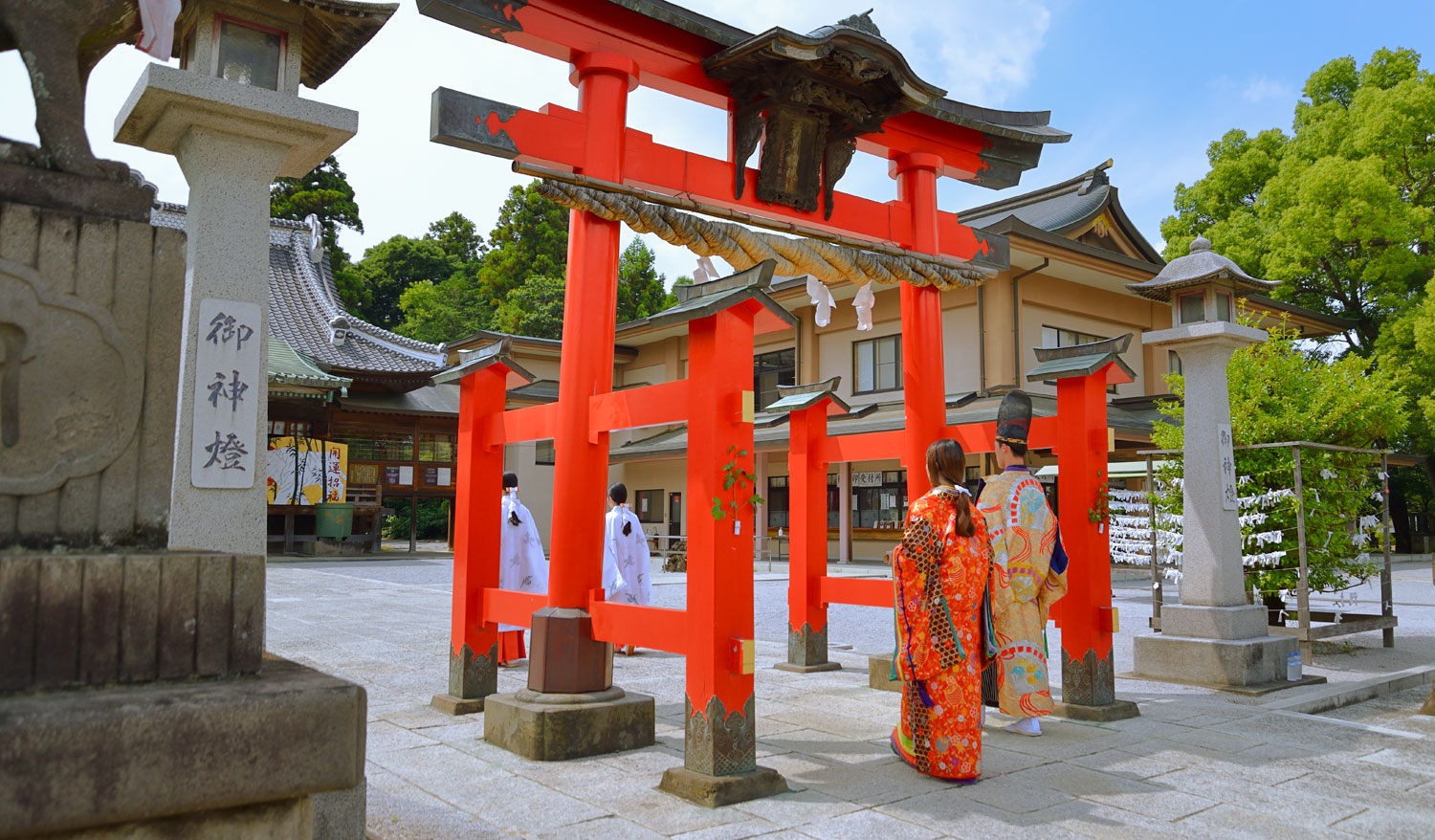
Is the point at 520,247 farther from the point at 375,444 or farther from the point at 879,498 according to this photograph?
the point at 879,498

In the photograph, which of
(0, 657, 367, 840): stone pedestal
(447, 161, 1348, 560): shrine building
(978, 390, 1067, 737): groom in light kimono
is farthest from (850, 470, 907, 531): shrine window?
(0, 657, 367, 840): stone pedestal

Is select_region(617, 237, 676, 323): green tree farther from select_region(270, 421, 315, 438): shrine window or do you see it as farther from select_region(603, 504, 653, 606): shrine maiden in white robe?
select_region(603, 504, 653, 606): shrine maiden in white robe

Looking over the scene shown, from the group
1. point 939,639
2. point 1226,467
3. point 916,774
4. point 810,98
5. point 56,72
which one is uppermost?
point 810,98

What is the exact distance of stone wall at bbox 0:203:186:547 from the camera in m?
1.81

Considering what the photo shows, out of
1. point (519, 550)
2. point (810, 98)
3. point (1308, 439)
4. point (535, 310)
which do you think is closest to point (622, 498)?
point (519, 550)

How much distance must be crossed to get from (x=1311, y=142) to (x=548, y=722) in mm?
25411

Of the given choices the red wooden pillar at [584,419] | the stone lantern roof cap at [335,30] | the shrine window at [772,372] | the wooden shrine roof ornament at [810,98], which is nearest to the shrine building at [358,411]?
the shrine window at [772,372]

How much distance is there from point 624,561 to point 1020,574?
4.22 m

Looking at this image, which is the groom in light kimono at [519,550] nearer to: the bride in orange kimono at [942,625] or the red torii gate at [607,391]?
the red torii gate at [607,391]

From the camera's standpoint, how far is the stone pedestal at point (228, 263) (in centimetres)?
361

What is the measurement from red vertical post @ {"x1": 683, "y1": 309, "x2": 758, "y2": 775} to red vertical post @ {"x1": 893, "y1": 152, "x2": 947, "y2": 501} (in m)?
2.58

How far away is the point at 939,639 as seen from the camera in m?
4.37

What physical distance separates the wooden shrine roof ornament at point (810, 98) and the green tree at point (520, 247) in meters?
31.2

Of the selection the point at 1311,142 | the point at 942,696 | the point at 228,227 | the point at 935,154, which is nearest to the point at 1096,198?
the point at 1311,142
